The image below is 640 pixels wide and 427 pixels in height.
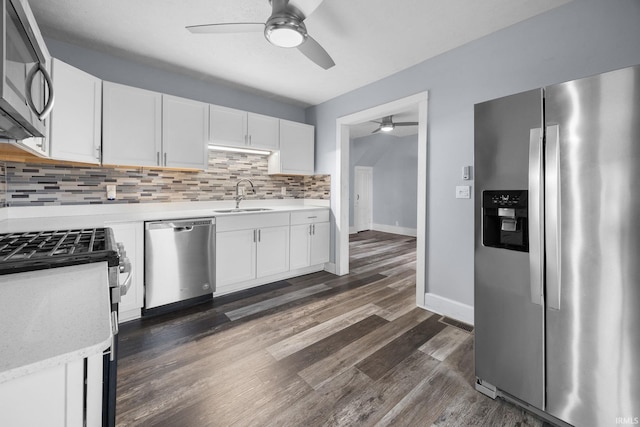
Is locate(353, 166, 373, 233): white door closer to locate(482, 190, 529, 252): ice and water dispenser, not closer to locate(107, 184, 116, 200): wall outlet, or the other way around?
locate(107, 184, 116, 200): wall outlet

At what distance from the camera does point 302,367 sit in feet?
6.18

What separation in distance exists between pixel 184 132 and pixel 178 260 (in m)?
1.35

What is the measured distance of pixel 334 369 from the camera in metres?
1.87

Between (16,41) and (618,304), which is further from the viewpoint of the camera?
(618,304)

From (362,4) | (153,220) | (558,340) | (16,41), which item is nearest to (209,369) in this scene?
(153,220)

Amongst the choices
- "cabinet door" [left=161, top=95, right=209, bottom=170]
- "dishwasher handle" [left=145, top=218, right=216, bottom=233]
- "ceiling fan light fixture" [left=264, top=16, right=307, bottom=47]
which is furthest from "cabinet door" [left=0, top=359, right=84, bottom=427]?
"cabinet door" [left=161, top=95, right=209, bottom=170]

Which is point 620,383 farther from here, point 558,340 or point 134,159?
point 134,159

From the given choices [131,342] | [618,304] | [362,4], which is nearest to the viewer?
[618,304]

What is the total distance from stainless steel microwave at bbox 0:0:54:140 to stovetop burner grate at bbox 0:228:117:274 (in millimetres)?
468

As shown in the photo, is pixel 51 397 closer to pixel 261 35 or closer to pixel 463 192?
pixel 261 35

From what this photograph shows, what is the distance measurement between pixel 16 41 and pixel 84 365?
98 cm

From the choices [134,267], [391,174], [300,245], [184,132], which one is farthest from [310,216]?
[391,174]

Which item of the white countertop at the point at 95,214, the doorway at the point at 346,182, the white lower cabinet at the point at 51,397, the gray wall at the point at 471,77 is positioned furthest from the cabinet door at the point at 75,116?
the gray wall at the point at 471,77

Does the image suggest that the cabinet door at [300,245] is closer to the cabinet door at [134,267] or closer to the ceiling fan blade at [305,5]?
the cabinet door at [134,267]
